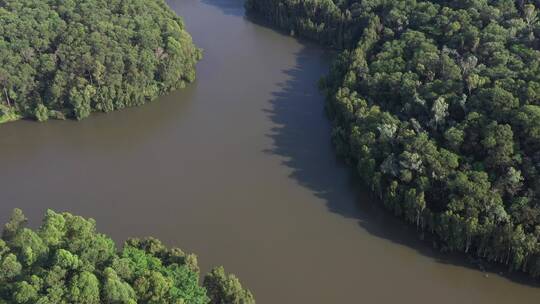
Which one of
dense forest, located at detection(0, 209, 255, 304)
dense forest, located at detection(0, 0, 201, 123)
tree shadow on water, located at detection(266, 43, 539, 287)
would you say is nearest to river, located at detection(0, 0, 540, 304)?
tree shadow on water, located at detection(266, 43, 539, 287)

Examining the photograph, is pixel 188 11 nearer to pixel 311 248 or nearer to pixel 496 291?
pixel 311 248

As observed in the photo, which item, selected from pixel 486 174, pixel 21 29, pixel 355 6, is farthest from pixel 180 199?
pixel 355 6

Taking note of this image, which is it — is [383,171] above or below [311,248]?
above

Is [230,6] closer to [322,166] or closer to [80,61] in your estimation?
[80,61]

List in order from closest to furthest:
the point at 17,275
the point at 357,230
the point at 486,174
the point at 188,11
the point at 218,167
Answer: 1. the point at 17,275
2. the point at 486,174
3. the point at 357,230
4. the point at 218,167
5. the point at 188,11

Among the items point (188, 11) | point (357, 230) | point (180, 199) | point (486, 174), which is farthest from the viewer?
point (188, 11)

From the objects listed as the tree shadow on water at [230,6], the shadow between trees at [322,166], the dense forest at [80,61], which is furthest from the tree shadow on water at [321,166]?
the tree shadow on water at [230,6]

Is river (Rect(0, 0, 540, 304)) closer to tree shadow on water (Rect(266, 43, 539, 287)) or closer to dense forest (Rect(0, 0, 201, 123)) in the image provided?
tree shadow on water (Rect(266, 43, 539, 287))
